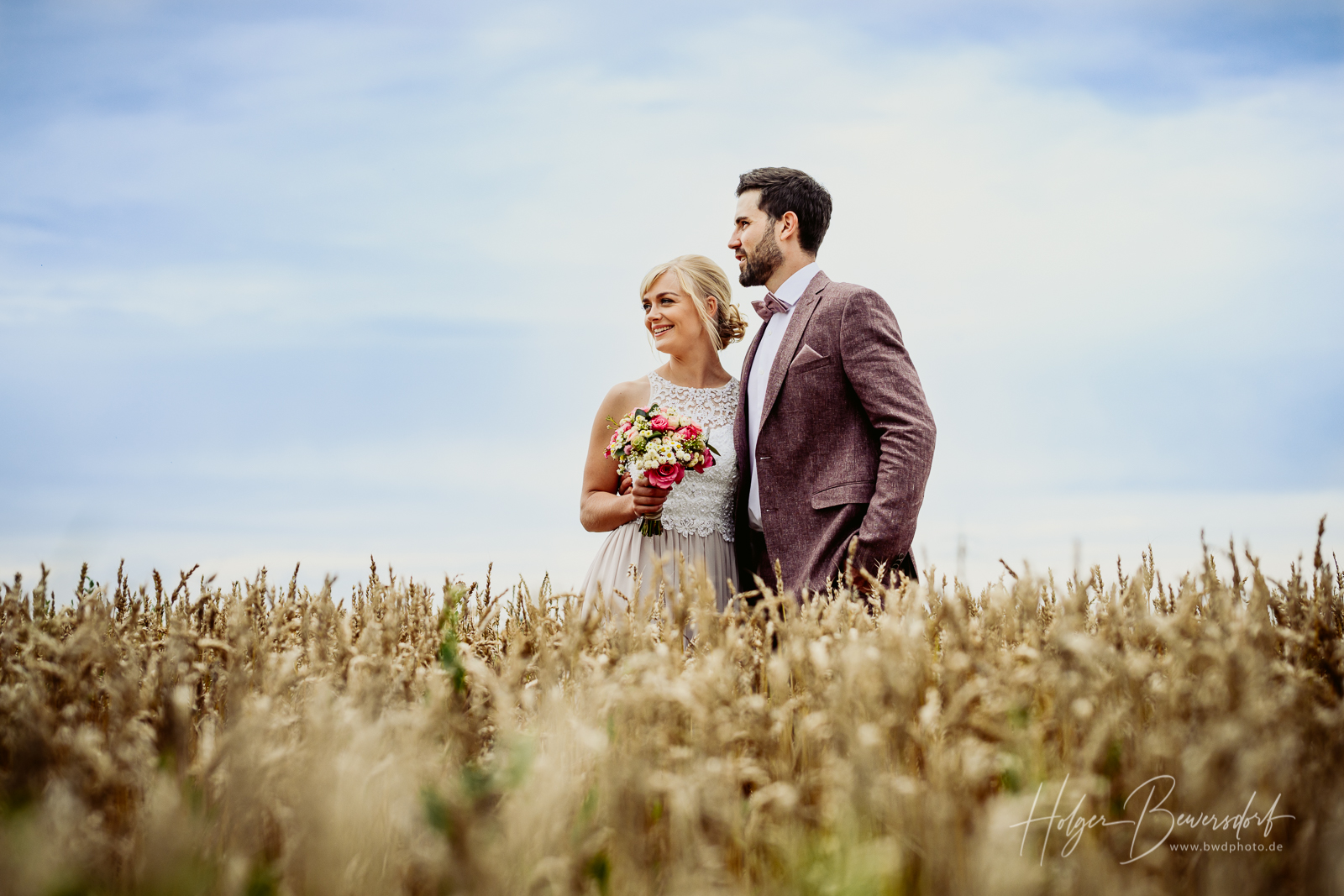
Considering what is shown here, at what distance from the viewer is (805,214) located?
600 centimetres

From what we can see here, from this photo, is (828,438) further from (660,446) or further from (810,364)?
(660,446)

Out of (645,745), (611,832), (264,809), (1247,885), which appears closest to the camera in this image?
(1247,885)

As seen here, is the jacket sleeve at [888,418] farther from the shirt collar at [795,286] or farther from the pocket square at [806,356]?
the shirt collar at [795,286]

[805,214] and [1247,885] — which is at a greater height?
[805,214]

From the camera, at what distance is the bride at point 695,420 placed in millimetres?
5859

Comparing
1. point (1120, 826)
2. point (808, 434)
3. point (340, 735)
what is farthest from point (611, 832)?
point (808, 434)

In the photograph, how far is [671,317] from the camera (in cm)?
645

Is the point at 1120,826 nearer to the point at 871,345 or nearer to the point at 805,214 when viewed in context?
the point at 871,345

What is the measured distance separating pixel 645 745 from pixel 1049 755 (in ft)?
3.49

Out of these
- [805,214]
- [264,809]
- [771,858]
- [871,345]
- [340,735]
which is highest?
[805,214]

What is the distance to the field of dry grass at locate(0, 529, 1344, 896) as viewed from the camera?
1.72 meters

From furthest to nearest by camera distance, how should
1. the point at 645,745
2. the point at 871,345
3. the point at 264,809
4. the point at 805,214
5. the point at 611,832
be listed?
the point at 805,214 → the point at 871,345 → the point at 645,745 → the point at 264,809 → the point at 611,832

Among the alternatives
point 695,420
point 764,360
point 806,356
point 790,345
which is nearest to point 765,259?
point 764,360

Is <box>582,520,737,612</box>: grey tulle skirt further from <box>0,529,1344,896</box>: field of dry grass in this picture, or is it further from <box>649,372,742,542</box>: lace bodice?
<box>0,529,1344,896</box>: field of dry grass
